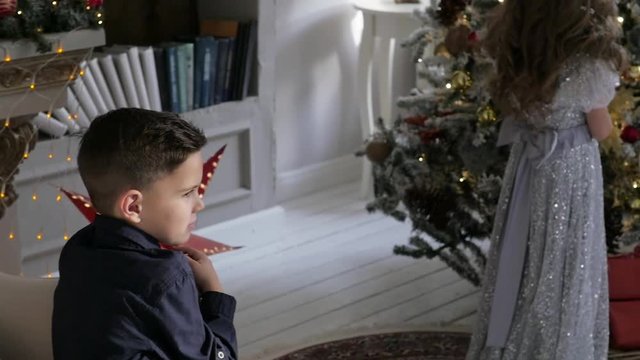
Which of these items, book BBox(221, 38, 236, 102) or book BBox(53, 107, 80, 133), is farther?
book BBox(221, 38, 236, 102)

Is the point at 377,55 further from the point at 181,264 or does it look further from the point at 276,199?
the point at 181,264

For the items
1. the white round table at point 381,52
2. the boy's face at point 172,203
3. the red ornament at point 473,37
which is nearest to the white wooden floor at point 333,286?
the white round table at point 381,52

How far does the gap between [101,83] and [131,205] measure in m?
2.56

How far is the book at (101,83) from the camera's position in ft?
12.6

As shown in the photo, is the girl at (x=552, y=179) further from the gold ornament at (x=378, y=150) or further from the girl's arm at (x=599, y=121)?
the gold ornament at (x=378, y=150)

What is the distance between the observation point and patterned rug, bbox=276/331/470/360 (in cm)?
325

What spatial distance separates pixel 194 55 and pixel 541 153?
189 cm

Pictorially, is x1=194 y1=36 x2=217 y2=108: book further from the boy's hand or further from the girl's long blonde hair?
the boy's hand

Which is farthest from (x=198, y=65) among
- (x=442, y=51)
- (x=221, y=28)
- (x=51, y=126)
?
(x=442, y=51)

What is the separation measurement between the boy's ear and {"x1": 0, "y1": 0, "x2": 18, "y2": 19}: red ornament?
4.89 feet

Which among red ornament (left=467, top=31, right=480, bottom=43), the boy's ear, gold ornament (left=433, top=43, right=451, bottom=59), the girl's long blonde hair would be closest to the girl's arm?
the girl's long blonde hair

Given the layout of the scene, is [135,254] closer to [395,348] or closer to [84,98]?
[395,348]

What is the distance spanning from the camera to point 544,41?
8.70 ft

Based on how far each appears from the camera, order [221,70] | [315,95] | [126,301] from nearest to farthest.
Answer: [126,301] < [221,70] < [315,95]
